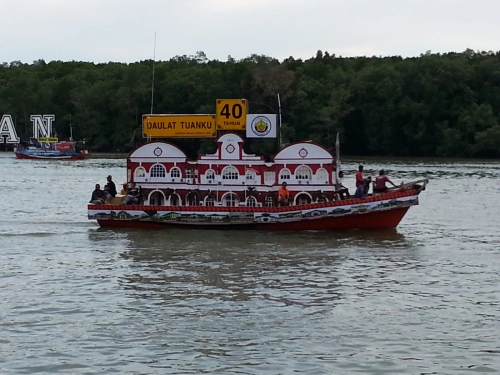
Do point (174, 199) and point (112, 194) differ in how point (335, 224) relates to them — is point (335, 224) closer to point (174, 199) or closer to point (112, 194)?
point (174, 199)

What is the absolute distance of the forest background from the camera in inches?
4771

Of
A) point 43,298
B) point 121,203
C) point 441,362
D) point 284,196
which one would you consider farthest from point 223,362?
point 121,203

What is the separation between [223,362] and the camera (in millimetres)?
17062

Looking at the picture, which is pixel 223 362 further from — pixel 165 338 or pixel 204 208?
pixel 204 208

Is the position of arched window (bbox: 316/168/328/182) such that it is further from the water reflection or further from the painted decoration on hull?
the water reflection

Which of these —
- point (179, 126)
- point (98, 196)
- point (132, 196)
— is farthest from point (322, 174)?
point (98, 196)

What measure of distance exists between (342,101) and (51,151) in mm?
40562

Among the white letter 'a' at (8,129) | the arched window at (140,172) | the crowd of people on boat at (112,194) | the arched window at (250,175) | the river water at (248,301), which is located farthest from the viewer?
the white letter 'a' at (8,129)

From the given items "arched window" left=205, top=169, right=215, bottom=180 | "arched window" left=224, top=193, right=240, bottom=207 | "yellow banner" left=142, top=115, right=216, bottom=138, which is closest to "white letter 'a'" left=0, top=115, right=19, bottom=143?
"yellow banner" left=142, top=115, right=216, bottom=138

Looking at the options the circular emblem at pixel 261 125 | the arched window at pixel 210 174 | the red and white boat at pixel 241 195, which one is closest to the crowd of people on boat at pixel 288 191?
the red and white boat at pixel 241 195

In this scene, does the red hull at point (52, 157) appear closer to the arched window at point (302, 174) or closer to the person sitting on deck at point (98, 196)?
the person sitting on deck at point (98, 196)

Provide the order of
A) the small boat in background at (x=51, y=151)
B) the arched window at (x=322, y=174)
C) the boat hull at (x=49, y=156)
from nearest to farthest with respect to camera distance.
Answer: the arched window at (x=322, y=174) → the boat hull at (x=49, y=156) → the small boat in background at (x=51, y=151)

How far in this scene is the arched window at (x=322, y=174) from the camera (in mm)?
36500

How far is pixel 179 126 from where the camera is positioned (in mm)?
37594
